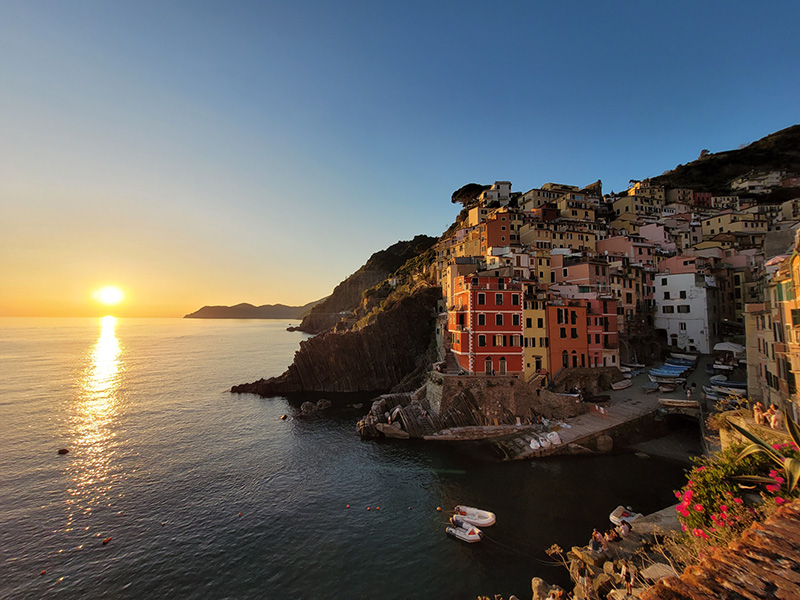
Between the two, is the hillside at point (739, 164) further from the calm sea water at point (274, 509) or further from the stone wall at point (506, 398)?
the calm sea water at point (274, 509)

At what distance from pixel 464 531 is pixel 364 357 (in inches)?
1936

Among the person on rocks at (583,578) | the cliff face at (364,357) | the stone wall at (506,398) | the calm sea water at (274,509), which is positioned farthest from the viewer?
the cliff face at (364,357)

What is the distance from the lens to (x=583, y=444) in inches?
1483

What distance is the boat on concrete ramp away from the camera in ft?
81.5

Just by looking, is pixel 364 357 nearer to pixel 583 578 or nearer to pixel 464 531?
pixel 464 531

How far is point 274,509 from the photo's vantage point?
30297mm

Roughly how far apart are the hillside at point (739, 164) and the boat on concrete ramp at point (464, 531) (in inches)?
4947

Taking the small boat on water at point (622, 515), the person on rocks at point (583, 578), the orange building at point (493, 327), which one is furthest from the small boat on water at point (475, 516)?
the orange building at point (493, 327)

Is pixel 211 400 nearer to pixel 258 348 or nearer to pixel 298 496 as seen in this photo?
pixel 298 496

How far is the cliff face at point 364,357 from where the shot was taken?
71.8 meters

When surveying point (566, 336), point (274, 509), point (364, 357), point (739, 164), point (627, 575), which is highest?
point (739, 164)

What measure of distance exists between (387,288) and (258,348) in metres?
67.1

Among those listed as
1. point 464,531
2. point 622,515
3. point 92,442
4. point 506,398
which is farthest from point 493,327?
point 92,442

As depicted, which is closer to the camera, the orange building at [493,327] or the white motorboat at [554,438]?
the white motorboat at [554,438]
